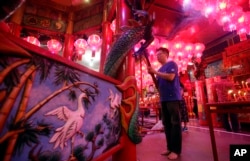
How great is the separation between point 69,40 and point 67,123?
5765 mm

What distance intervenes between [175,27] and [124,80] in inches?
219

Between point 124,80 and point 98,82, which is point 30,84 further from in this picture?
point 124,80

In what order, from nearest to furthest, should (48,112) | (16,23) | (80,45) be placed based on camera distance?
1. (48,112)
2. (16,23)
3. (80,45)

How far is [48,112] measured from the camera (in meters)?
0.82

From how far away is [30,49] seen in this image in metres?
0.75

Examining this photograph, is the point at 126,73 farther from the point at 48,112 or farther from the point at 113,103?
the point at 48,112

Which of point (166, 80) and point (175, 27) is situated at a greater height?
point (175, 27)

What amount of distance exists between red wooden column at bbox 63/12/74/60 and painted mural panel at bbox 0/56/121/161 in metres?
5.07

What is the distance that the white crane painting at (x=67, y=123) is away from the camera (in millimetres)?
870

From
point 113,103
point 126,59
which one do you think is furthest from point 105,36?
point 113,103

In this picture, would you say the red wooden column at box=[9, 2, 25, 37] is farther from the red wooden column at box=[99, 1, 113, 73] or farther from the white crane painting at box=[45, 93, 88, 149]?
the white crane painting at box=[45, 93, 88, 149]

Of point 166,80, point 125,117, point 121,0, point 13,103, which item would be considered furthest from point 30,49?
point 121,0

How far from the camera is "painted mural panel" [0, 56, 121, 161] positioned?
2.15ft

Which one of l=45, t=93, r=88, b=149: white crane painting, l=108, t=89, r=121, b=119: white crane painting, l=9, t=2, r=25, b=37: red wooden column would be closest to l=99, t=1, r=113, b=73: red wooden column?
l=9, t=2, r=25, b=37: red wooden column
